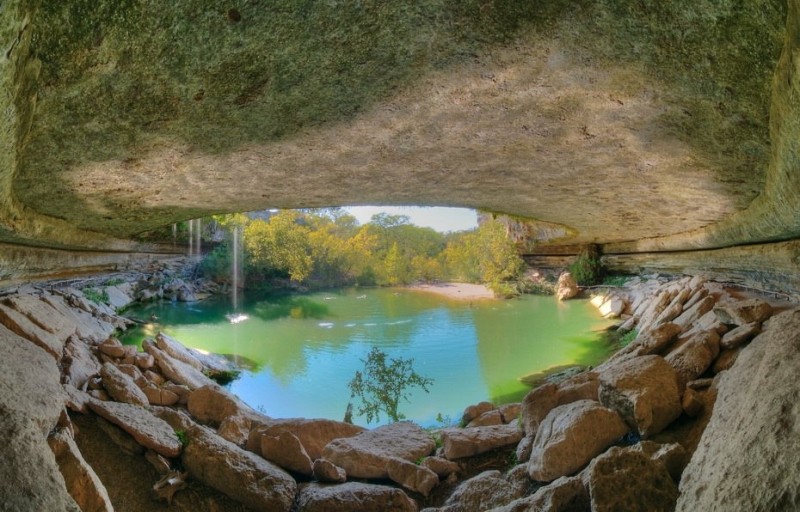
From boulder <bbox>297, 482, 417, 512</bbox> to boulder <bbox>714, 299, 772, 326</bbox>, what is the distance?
2970 mm

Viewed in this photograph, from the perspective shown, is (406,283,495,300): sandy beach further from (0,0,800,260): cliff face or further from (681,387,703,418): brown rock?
(0,0,800,260): cliff face

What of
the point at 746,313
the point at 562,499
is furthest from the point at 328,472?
the point at 746,313

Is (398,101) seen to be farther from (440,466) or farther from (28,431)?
(440,466)

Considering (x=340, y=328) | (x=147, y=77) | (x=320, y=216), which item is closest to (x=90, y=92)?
(x=147, y=77)

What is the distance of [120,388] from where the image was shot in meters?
4.11

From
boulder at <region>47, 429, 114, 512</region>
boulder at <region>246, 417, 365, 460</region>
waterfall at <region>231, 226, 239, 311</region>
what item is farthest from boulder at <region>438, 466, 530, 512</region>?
waterfall at <region>231, 226, 239, 311</region>

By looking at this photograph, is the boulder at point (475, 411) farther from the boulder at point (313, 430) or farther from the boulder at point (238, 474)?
the boulder at point (238, 474)

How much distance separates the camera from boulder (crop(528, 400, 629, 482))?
9.34 ft

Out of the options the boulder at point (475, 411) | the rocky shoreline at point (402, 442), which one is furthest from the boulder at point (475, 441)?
the boulder at point (475, 411)

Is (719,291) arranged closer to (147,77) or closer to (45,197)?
(147,77)

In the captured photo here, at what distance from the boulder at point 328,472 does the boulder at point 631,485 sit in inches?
78.7

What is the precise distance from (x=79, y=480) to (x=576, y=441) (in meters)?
3.01

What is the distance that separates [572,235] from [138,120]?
251 inches

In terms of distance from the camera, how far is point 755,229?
2973 millimetres
